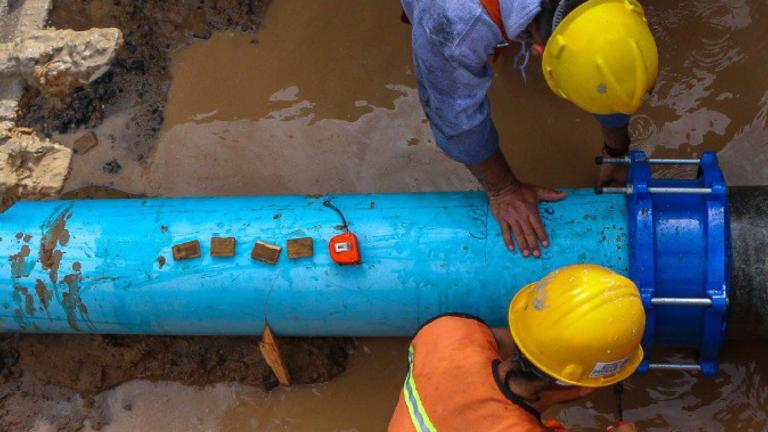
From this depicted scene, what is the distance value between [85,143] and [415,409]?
2.76 meters

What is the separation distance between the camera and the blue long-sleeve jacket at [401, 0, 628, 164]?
2.22 meters

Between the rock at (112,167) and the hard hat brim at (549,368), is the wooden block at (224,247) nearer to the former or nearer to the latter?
the hard hat brim at (549,368)

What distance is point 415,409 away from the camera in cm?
212

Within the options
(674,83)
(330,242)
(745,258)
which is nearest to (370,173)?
(330,242)

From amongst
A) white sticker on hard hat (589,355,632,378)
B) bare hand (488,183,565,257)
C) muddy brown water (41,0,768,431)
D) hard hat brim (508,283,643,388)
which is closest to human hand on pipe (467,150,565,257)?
bare hand (488,183,565,257)

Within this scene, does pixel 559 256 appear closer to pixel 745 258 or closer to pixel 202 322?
pixel 745 258

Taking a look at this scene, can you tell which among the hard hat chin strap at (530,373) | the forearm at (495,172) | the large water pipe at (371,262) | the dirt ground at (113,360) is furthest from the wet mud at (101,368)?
the hard hat chin strap at (530,373)

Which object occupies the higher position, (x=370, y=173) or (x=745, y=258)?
(x=745, y=258)

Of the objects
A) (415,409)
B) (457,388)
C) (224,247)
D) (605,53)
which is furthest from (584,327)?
(224,247)

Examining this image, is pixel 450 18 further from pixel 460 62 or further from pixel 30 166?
pixel 30 166

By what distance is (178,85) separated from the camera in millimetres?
4098

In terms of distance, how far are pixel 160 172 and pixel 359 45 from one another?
1.26 metres

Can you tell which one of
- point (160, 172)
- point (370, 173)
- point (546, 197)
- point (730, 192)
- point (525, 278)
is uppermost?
point (730, 192)

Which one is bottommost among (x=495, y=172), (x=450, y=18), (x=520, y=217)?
(x=520, y=217)
